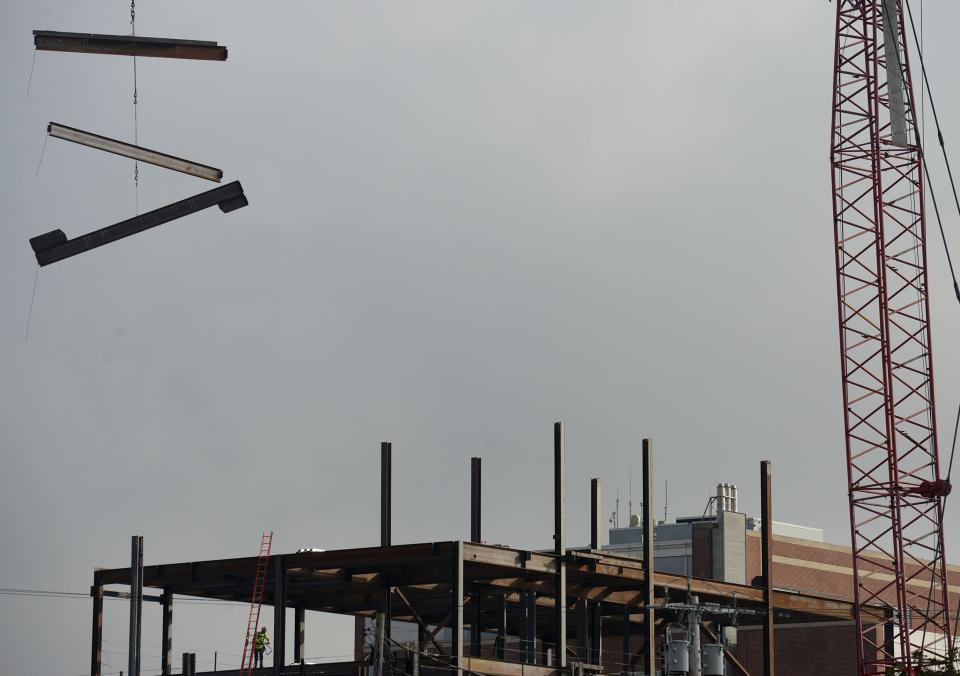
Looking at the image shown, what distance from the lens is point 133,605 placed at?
5169 cm

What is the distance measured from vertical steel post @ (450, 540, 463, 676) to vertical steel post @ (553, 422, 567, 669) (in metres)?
4.54

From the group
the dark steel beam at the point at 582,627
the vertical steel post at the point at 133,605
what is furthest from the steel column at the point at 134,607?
the dark steel beam at the point at 582,627

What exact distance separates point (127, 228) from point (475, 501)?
2934 centimetres

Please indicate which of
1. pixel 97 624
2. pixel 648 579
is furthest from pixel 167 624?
pixel 648 579

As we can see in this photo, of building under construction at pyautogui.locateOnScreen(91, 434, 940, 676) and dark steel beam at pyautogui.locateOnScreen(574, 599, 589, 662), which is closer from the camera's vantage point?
building under construction at pyautogui.locateOnScreen(91, 434, 940, 676)

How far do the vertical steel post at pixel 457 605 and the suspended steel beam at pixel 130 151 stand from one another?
61.7 ft

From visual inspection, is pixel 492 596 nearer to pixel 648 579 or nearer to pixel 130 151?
pixel 648 579

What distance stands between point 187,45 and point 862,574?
78.6 m

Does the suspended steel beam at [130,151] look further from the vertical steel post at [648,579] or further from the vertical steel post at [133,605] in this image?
the vertical steel post at [648,579]

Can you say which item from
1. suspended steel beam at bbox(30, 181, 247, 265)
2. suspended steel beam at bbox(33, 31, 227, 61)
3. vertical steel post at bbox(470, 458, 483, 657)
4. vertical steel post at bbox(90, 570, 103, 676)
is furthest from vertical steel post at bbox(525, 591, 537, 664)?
suspended steel beam at bbox(33, 31, 227, 61)

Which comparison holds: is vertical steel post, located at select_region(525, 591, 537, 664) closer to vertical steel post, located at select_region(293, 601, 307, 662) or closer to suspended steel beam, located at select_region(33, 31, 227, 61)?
vertical steel post, located at select_region(293, 601, 307, 662)

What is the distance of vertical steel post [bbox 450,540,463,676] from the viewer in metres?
46.7

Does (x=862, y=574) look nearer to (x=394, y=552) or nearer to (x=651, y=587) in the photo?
(x=651, y=587)

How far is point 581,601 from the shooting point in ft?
204
